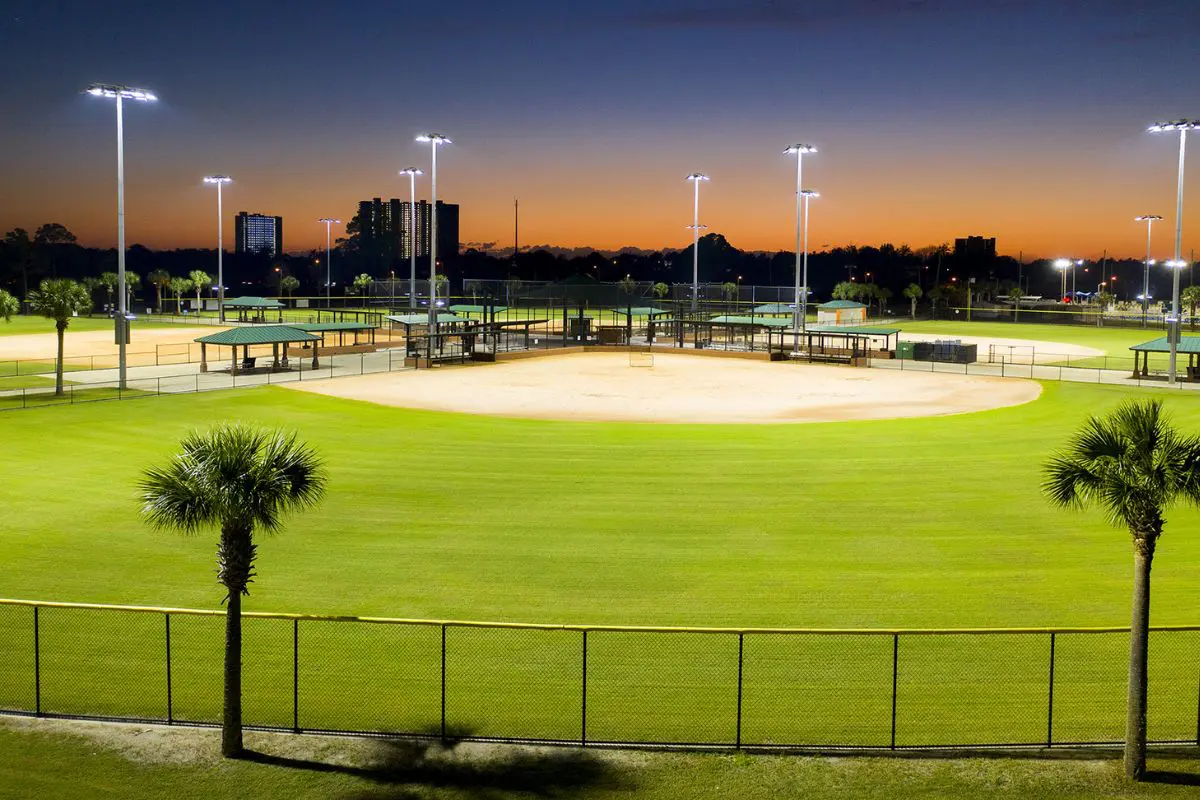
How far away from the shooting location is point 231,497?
13.5m

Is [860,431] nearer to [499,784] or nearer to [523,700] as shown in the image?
[523,700]

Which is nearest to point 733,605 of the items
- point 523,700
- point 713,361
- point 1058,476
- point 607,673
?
point 607,673

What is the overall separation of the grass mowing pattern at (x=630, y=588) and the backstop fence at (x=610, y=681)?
0.19ft

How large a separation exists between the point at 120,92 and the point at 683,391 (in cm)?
3098

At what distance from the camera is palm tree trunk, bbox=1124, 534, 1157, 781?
13195mm

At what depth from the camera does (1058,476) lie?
47.2ft

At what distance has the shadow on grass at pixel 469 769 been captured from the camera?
1276 centimetres

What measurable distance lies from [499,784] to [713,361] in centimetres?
6512

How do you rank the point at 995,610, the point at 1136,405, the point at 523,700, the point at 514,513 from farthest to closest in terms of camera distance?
the point at 514,513
the point at 995,610
the point at 523,700
the point at 1136,405

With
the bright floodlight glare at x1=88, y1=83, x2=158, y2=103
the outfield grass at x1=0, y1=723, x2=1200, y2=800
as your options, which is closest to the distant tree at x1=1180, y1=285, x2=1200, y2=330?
the bright floodlight glare at x1=88, y1=83, x2=158, y2=103

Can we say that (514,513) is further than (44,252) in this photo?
No

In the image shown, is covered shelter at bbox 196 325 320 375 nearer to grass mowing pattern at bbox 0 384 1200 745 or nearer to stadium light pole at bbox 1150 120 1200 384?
grass mowing pattern at bbox 0 384 1200 745

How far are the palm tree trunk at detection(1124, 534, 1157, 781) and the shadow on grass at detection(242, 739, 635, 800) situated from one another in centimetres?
627

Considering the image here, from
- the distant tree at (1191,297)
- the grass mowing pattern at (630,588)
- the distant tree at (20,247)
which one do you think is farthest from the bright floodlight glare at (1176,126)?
the distant tree at (20,247)
